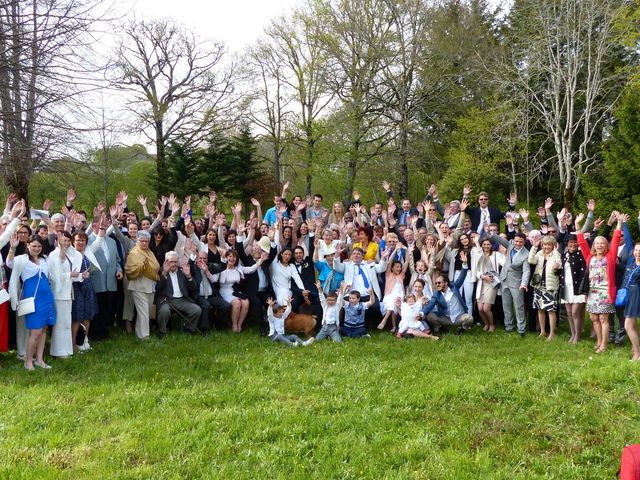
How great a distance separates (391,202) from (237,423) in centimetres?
773

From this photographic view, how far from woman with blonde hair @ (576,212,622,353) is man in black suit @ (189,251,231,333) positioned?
635 centimetres

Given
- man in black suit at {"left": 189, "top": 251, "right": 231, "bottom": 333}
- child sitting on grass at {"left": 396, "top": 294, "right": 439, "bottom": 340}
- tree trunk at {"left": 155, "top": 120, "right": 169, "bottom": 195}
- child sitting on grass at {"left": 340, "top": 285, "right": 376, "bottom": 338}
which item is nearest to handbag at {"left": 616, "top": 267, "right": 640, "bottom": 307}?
child sitting on grass at {"left": 396, "top": 294, "right": 439, "bottom": 340}

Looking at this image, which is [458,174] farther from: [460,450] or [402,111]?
[460,450]

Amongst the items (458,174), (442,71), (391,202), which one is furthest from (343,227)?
→ (442,71)

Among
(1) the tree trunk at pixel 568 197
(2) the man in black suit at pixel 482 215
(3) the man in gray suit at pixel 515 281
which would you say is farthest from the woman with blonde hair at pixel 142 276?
(1) the tree trunk at pixel 568 197

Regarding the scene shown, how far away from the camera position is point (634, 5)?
2198 centimetres

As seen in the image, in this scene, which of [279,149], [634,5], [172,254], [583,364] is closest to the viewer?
[583,364]

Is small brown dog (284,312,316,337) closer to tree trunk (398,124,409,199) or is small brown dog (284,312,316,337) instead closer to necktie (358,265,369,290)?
necktie (358,265,369,290)

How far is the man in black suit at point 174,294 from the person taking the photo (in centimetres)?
896

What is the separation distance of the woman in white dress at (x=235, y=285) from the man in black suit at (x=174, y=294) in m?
0.67

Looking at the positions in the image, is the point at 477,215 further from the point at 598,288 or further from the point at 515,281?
the point at 598,288

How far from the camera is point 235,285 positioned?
9.73m

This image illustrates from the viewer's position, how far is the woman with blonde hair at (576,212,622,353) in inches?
316

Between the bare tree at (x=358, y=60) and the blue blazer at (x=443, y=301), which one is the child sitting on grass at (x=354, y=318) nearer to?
the blue blazer at (x=443, y=301)
